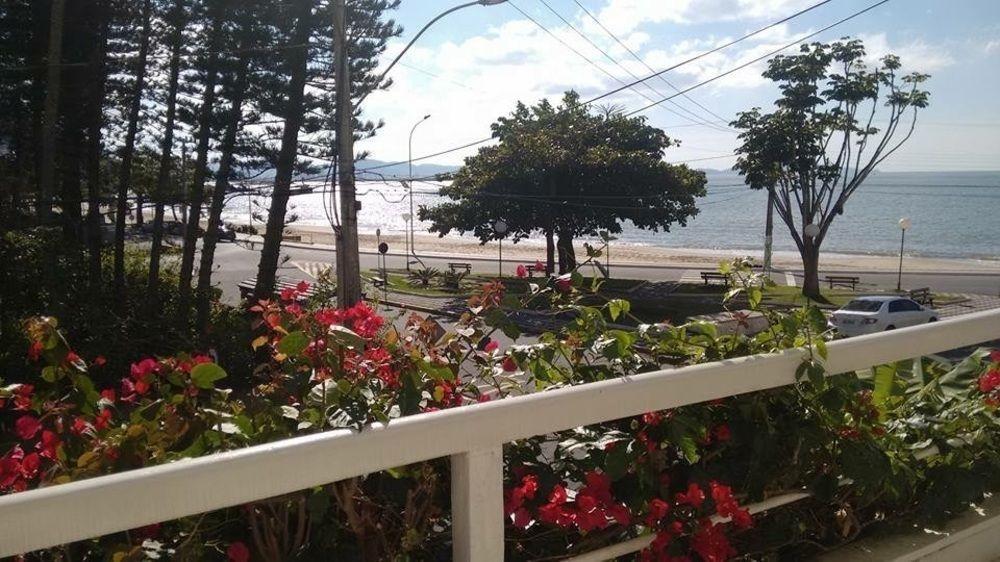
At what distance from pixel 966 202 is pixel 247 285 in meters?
155

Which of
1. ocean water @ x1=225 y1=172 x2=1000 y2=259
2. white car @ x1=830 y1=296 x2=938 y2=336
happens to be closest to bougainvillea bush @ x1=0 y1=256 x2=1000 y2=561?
white car @ x1=830 y1=296 x2=938 y2=336

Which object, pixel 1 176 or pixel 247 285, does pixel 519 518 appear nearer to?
pixel 1 176

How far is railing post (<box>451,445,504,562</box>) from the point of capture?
68.5 inches

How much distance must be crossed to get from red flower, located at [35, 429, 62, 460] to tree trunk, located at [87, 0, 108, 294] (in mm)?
21499

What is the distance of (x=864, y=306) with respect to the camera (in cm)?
2456

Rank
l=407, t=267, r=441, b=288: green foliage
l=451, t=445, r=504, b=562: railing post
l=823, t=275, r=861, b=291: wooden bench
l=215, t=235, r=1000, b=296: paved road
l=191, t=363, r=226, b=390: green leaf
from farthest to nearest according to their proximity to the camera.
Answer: l=215, t=235, r=1000, b=296: paved road < l=823, t=275, r=861, b=291: wooden bench < l=407, t=267, r=441, b=288: green foliage < l=191, t=363, r=226, b=390: green leaf < l=451, t=445, r=504, b=562: railing post

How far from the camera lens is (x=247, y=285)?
96.0 ft

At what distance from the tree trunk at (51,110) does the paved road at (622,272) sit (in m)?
14.7

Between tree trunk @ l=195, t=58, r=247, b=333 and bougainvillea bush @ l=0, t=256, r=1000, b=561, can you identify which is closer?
bougainvillea bush @ l=0, t=256, r=1000, b=561

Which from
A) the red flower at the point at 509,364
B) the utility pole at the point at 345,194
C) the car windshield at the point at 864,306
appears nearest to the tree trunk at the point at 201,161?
the utility pole at the point at 345,194

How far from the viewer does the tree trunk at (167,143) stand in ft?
71.6

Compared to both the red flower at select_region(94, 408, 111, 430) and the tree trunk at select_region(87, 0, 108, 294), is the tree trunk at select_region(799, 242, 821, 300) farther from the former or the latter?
the red flower at select_region(94, 408, 111, 430)

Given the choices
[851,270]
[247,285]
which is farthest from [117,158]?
[851,270]

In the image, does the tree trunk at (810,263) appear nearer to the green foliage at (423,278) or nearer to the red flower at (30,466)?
the green foliage at (423,278)
